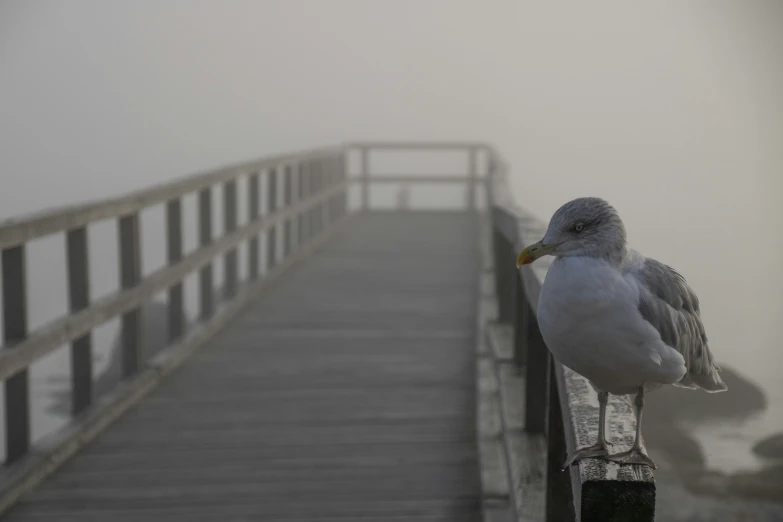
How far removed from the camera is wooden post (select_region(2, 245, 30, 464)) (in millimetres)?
3762

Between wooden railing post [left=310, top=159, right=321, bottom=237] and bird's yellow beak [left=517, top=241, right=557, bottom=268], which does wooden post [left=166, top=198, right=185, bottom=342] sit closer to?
bird's yellow beak [left=517, top=241, right=557, bottom=268]

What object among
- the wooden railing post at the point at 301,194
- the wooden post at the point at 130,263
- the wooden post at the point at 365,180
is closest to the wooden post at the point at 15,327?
the wooden post at the point at 130,263

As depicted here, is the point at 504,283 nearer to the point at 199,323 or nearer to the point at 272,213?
the point at 199,323

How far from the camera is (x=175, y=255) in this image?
18.9 ft

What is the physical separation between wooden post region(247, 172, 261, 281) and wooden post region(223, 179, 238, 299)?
498 millimetres

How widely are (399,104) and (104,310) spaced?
68.3 m

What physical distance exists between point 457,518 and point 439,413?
3.72 ft

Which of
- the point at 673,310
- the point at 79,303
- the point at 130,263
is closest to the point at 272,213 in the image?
the point at 130,263

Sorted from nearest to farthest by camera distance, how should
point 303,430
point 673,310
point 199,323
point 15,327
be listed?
point 673,310 < point 15,327 < point 303,430 < point 199,323

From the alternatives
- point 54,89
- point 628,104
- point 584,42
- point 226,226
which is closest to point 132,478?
point 226,226

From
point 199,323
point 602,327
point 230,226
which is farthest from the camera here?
point 230,226

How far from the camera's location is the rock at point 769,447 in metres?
16.9

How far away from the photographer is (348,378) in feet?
18.1

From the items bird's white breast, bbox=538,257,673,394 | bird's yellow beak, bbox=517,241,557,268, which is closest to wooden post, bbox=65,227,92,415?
bird's yellow beak, bbox=517,241,557,268
